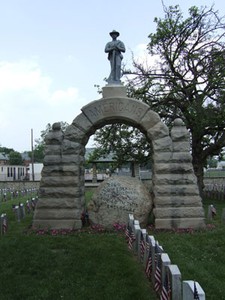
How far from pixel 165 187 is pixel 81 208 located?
268cm

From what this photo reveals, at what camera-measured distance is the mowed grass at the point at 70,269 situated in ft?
19.6

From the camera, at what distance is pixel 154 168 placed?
448 inches

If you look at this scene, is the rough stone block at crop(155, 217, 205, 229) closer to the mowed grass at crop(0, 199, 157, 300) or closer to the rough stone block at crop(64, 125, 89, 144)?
the mowed grass at crop(0, 199, 157, 300)

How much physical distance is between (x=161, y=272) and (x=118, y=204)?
5810 millimetres

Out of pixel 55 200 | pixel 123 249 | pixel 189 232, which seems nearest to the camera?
pixel 123 249

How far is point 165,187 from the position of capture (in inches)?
439

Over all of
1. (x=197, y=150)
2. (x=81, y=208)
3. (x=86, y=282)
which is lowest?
(x=86, y=282)

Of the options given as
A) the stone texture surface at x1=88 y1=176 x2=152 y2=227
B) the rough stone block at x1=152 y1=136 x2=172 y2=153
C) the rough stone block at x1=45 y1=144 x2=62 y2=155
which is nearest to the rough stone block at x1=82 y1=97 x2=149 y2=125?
the rough stone block at x1=152 y1=136 x2=172 y2=153

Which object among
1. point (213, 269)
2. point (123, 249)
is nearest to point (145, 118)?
point (123, 249)

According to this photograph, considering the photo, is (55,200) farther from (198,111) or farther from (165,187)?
(198,111)

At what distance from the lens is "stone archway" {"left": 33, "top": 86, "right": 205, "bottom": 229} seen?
11.1 metres

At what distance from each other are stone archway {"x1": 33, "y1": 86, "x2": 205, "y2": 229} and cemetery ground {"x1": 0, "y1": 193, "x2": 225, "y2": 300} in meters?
0.62

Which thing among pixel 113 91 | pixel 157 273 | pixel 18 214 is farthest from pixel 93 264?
pixel 18 214

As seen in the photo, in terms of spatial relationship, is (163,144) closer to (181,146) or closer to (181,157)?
(181,146)
